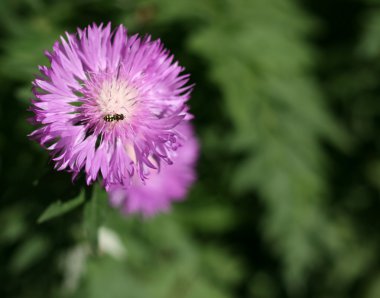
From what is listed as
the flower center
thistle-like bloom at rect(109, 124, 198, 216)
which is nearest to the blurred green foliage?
thistle-like bloom at rect(109, 124, 198, 216)

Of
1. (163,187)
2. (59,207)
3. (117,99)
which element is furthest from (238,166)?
(59,207)

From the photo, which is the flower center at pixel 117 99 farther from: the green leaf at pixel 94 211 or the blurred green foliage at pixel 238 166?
the blurred green foliage at pixel 238 166

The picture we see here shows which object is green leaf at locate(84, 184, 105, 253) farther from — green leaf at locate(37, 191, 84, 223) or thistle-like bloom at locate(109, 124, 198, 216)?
thistle-like bloom at locate(109, 124, 198, 216)

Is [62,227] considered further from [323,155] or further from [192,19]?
[323,155]

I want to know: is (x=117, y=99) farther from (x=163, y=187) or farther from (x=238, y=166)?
(x=238, y=166)

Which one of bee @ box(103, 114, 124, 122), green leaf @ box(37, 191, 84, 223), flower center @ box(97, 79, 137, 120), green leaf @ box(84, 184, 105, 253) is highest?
flower center @ box(97, 79, 137, 120)

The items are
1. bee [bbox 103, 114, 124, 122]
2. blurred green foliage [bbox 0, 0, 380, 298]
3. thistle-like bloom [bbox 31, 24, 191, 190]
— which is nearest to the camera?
thistle-like bloom [bbox 31, 24, 191, 190]

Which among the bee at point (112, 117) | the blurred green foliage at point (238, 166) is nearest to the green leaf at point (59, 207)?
the bee at point (112, 117)
